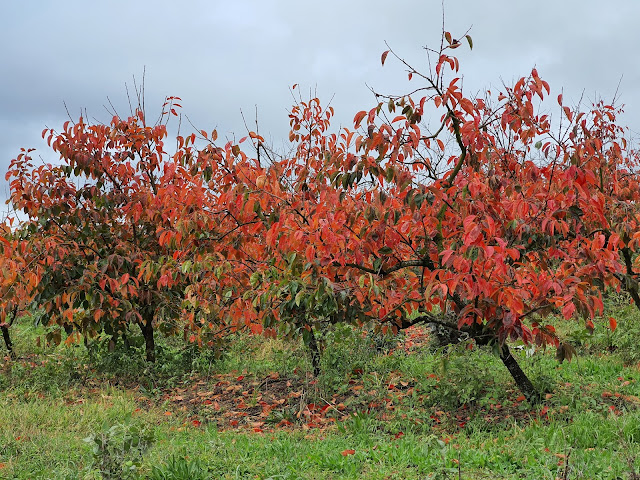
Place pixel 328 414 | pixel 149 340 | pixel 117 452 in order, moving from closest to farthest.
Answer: pixel 117 452, pixel 328 414, pixel 149 340

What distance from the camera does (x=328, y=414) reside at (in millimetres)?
6602

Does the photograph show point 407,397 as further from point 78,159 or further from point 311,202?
point 78,159

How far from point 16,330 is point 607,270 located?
12.4 m

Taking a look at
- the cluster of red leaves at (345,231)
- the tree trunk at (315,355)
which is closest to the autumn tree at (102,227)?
the cluster of red leaves at (345,231)

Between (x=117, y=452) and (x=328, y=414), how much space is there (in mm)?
3108

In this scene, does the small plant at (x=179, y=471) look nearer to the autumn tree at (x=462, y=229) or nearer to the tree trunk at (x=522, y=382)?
the autumn tree at (x=462, y=229)

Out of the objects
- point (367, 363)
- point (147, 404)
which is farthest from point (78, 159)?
point (367, 363)

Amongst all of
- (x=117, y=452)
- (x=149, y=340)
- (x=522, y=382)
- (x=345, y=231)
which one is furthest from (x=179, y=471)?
(x=149, y=340)

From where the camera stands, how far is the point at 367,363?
7.89 metres

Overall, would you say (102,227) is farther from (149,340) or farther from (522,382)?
(522,382)

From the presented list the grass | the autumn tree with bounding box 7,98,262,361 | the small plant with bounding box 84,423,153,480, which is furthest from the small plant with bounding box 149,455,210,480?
the autumn tree with bounding box 7,98,262,361

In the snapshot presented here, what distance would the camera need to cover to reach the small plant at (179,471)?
4.04 metres

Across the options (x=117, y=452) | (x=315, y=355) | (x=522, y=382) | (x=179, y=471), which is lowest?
(x=179, y=471)

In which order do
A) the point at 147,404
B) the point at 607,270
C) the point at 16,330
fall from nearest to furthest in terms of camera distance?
the point at 607,270
the point at 147,404
the point at 16,330
